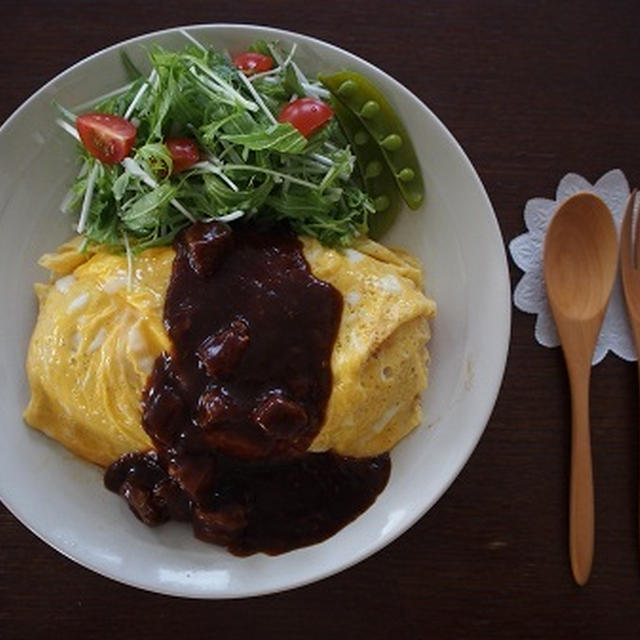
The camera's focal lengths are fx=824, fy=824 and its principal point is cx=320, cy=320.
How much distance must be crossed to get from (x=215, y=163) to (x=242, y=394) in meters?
0.67

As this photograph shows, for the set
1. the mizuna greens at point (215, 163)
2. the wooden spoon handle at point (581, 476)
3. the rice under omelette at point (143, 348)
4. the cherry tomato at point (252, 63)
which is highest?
the cherry tomato at point (252, 63)

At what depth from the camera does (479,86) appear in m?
2.81

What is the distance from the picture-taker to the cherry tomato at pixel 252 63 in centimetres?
246

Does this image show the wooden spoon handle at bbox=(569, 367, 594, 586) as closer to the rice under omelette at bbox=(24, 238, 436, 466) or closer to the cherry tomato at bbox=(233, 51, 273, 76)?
the rice under omelette at bbox=(24, 238, 436, 466)

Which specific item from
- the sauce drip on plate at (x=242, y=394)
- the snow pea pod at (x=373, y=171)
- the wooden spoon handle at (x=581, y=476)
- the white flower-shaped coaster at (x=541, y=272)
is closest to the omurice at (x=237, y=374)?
the sauce drip on plate at (x=242, y=394)

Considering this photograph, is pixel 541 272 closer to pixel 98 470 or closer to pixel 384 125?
pixel 384 125

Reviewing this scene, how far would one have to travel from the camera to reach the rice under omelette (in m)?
2.36

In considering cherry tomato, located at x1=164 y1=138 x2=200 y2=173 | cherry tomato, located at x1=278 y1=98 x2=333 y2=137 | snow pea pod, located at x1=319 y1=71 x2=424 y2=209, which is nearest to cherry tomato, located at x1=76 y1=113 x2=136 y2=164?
cherry tomato, located at x1=164 y1=138 x2=200 y2=173

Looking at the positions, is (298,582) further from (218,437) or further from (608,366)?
(608,366)

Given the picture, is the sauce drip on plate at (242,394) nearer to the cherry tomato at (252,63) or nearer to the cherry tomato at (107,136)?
the cherry tomato at (107,136)

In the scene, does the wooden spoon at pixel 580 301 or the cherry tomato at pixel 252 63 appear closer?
the cherry tomato at pixel 252 63

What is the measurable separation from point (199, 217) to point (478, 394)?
0.99 metres

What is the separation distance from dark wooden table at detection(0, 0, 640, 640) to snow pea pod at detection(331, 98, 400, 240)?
39 cm

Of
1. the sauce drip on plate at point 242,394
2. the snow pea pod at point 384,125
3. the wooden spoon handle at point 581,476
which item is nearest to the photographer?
the sauce drip on plate at point 242,394
